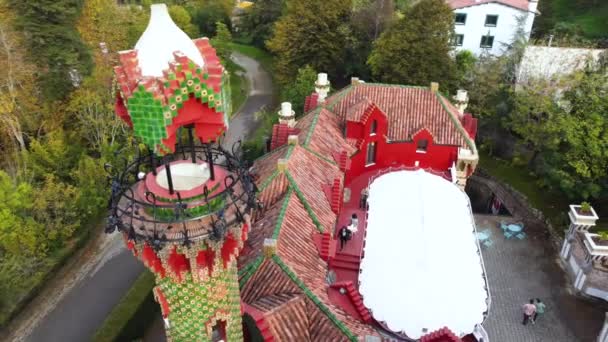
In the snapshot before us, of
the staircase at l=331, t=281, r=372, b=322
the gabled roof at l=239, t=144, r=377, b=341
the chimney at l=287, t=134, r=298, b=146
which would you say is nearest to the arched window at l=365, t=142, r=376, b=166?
the gabled roof at l=239, t=144, r=377, b=341

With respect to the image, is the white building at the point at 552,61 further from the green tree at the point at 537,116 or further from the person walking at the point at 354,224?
the person walking at the point at 354,224

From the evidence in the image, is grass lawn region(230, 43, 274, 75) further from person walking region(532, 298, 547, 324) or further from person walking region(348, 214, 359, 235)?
person walking region(532, 298, 547, 324)

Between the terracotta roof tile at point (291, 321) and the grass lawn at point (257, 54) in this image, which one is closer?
the terracotta roof tile at point (291, 321)

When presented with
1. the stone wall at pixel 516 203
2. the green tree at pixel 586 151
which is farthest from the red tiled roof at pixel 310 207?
the stone wall at pixel 516 203

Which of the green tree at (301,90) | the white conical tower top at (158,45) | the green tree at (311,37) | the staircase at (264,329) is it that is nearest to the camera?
the white conical tower top at (158,45)

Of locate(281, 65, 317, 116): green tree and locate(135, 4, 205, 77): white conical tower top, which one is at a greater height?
locate(135, 4, 205, 77): white conical tower top
